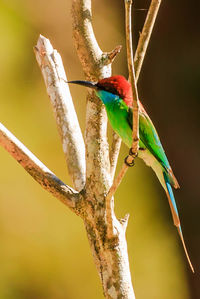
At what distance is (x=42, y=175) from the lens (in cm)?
188

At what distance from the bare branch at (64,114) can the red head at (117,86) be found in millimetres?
199

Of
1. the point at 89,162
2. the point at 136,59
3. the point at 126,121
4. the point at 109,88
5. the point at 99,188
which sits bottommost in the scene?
the point at 99,188

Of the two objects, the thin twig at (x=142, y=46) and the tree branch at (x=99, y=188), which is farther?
the thin twig at (x=142, y=46)

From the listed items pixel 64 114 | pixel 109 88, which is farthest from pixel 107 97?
pixel 64 114

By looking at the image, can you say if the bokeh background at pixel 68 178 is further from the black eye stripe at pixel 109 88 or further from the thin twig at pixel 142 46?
the black eye stripe at pixel 109 88

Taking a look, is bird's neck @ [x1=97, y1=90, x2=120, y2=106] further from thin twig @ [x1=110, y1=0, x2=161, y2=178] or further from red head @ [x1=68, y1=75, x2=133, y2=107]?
thin twig @ [x1=110, y1=0, x2=161, y2=178]

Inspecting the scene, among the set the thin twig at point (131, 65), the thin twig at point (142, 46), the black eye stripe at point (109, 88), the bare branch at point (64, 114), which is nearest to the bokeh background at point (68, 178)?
the bare branch at point (64, 114)

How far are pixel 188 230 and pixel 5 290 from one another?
1.29 metres

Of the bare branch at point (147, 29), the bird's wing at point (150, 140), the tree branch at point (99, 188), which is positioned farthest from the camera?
the bird's wing at point (150, 140)

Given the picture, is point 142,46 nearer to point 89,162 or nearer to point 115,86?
point 115,86

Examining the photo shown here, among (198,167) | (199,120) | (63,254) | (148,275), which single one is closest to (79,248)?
(63,254)

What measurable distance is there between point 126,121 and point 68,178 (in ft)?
5.10

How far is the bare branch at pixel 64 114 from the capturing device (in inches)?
76.9

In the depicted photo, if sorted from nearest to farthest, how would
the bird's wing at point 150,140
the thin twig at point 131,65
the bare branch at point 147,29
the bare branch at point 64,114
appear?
the thin twig at point 131,65
the bare branch at point 147,29
the bare branch at point 64,114
the bird's wing at point 150,140
